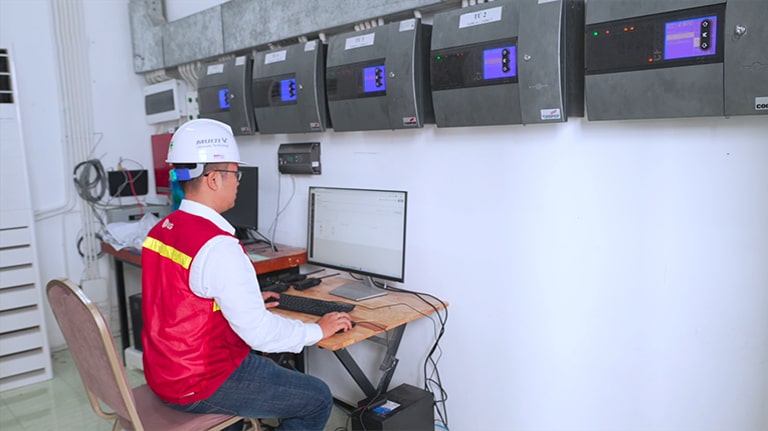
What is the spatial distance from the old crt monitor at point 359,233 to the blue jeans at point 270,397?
0.54 m

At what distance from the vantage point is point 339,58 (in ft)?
8.23

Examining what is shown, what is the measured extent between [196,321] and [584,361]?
54.7 inches

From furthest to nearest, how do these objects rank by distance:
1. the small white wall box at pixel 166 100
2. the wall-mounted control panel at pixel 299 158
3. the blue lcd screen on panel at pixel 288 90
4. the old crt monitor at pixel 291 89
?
the small white wall box at pixel 166 100, the wall-mounted control panel at pixel 299 158, the blue lcd screen on panel at pixel 288 90, the old crt monitor at pixel 291 89

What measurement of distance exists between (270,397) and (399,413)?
597mm

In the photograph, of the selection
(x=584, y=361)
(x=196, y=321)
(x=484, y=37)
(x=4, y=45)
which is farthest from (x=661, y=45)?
(x=4, y=45)

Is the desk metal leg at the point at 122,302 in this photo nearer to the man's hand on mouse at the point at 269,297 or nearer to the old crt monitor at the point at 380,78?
the man's hand on mouse at the point at 269,297

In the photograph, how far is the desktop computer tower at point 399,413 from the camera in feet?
7.07

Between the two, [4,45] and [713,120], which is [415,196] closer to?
[713,120]

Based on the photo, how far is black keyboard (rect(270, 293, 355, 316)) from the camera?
2.20 m

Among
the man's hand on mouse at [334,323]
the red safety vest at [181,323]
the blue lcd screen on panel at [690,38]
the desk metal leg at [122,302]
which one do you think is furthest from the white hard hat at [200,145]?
the desk metal leg at [122,302]

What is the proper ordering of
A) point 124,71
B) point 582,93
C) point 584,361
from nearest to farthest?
point 582,93 → point 584,361 → point 124,71

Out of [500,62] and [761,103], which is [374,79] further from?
[761,103]

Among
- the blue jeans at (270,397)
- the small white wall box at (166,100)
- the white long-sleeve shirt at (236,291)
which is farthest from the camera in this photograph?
the small white wall box at (166,100)

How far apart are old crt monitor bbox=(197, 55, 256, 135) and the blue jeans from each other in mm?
1621
